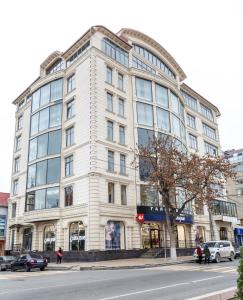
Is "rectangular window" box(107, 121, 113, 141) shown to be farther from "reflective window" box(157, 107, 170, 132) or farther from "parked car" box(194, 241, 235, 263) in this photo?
"parked car" box(194, 241, 235, 263)

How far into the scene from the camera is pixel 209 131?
57875 mm

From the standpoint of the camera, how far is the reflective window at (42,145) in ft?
127

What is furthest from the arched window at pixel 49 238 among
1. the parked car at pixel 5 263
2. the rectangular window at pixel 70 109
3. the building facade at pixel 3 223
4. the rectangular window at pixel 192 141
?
the rectangular window at pixel 192 141

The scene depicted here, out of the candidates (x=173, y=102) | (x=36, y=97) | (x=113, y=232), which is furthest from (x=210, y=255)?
(x=36, y=97)

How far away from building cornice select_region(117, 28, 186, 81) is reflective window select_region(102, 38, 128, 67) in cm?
273

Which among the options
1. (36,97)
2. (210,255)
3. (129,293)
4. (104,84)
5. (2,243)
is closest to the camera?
(129,293)

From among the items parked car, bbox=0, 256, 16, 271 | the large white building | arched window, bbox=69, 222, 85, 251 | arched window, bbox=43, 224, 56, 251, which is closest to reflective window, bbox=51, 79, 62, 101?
the large white building

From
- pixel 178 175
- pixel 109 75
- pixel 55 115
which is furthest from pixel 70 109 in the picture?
pixel 178 175

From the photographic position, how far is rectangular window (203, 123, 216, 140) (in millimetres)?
56513

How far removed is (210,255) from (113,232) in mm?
10271

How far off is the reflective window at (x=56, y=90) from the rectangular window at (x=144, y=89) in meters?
9.33

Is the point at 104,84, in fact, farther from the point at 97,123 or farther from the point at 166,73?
the point at 166,73

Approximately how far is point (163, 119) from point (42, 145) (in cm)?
1502

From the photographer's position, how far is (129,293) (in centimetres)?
1063
